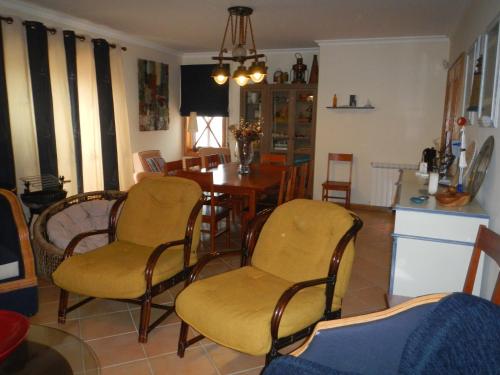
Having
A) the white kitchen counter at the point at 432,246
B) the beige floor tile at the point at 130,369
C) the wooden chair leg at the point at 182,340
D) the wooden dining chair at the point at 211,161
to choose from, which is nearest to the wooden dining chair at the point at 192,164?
the wooden dining chair at the point at 211,161

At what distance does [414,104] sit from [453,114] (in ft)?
4.96

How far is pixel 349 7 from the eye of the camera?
12.7 feet

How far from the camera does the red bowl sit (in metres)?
1.60

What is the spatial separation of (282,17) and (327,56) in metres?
1.61

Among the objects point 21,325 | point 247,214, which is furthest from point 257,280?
point 247,214

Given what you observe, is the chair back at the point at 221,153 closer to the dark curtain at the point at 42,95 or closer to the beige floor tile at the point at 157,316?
the dark curtain at the point at 42,95

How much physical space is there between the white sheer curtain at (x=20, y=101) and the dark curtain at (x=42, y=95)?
52 millimetres

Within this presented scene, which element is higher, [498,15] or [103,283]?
[498,15]

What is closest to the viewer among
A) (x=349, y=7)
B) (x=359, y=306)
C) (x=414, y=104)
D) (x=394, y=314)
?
(x=394, y=314)

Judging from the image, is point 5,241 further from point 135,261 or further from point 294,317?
point 294,317

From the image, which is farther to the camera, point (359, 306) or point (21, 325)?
point (359, 306)

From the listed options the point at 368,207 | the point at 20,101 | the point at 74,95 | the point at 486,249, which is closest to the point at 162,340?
the point at 486,249

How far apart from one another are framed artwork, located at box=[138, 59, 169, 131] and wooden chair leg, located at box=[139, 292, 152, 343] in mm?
4161

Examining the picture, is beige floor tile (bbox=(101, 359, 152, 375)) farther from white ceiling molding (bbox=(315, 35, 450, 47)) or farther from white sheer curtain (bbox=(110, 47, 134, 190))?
white ceiling molding (bbox=(315, 35, 450, 47))
